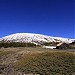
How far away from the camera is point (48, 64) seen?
27188 mm

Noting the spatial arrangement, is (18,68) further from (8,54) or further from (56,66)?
(8,54)

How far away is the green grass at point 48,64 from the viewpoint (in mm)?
25058

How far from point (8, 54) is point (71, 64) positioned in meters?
13.9

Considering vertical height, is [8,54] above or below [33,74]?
above

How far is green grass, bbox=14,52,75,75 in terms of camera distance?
25058 millimetres

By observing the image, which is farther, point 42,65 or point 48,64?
point 48,64

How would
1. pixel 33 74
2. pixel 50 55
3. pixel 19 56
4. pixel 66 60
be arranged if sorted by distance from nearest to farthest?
pixel 33 74 < pixel 66 60 < pixel 50 55 < pixel 19 56

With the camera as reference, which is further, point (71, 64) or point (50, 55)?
point (50, 55)

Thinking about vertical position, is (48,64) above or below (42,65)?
above

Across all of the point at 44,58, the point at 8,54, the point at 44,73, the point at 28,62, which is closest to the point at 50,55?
the point at 44,58

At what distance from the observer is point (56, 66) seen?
86.8ft

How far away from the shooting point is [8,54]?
3603 cm

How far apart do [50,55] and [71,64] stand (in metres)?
4.77

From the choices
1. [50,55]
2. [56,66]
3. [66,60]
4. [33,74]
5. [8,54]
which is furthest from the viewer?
[8,54]
